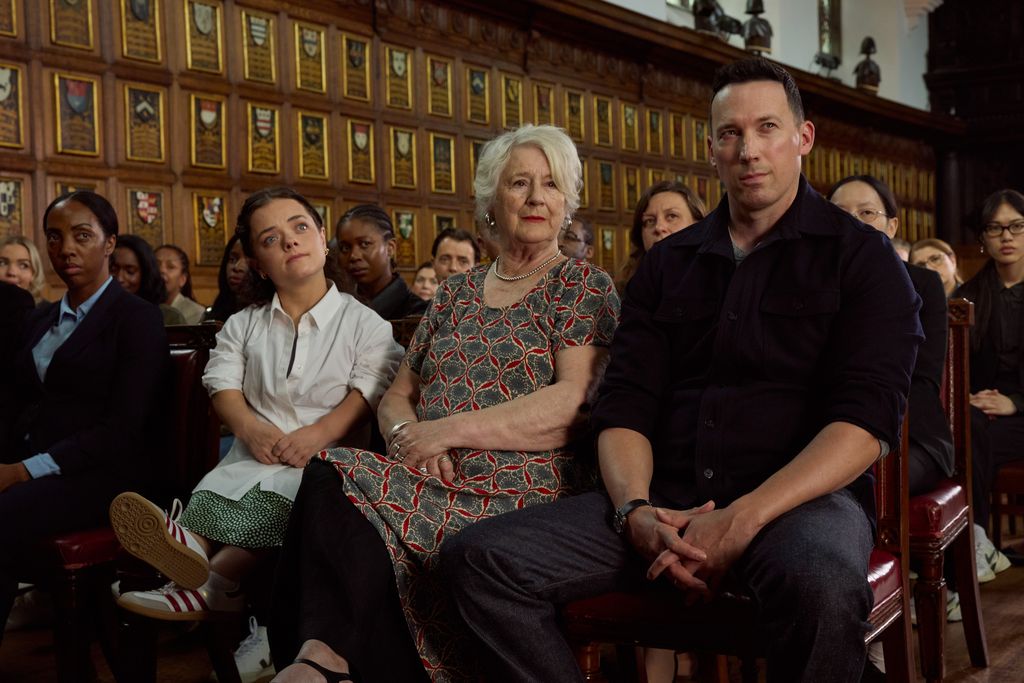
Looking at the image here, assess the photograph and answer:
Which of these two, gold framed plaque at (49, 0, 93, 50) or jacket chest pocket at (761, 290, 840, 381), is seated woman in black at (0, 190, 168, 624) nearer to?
jacket chest pocket at (761, 290, 840, 381)

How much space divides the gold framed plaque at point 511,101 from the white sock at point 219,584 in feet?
26.8

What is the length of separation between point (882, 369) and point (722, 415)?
0.36 metres

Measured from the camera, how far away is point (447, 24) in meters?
→ 10.3

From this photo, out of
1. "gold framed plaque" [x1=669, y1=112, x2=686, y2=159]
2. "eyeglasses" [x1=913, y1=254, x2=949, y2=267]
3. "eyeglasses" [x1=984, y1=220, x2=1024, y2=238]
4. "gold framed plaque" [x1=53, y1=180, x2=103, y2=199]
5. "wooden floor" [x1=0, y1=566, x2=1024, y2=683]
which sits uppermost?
"gold framed plaque" [x1=669, y1=112, x2=686, y2=159]

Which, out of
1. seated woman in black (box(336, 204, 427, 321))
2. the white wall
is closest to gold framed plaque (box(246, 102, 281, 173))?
seated woman in black (box(336, 204, 427, 321))

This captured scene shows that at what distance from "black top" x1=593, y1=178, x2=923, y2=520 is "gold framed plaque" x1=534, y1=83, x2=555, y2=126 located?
881 cm

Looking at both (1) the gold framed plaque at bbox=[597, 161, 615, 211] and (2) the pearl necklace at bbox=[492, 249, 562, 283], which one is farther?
(1) the gold framed plaque at bbox=[597, 161, 615, 211]

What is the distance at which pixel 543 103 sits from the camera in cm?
1138

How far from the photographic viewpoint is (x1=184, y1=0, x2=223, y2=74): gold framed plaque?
8.16 m

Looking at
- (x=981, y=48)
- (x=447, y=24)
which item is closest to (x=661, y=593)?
(x=447, y=24)

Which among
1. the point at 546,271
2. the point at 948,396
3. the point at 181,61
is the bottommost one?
the point at 948,396

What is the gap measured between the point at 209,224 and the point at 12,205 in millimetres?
1479

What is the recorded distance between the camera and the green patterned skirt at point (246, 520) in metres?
3.19

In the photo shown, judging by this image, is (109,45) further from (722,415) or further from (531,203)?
(722,415)
